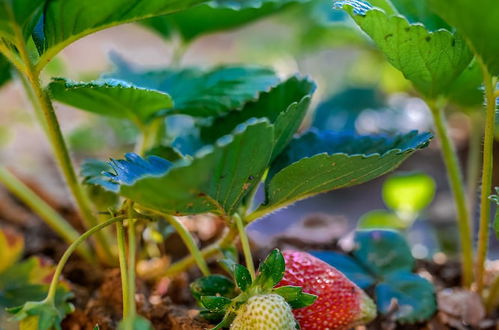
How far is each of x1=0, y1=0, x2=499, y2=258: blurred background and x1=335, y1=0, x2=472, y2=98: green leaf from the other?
28 centimetres

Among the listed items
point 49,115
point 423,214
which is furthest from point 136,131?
point 423,214

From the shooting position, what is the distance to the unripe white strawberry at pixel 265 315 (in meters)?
0.47

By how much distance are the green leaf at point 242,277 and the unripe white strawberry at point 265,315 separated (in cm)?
2

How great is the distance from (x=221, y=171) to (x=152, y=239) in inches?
12.6

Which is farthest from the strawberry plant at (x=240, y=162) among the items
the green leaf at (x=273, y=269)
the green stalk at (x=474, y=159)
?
the green stalk at (x=474, y=159)

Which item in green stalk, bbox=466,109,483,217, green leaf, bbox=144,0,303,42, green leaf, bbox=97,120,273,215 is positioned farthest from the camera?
green stalk, bbox=466,109,483,217

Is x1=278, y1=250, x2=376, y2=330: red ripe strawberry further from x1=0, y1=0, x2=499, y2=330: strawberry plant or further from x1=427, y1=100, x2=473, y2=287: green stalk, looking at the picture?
x1=427, y1=100, x2=473, y2=287: green stalk

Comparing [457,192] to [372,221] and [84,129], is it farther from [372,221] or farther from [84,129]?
[84,129]

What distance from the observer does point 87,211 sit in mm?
651

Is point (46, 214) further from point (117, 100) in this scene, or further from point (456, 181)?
point (456, 181)

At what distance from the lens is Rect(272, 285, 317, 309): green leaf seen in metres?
0.50

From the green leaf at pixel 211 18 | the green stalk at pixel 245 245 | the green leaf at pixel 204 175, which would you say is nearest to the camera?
the green leaf at pixel 204 175

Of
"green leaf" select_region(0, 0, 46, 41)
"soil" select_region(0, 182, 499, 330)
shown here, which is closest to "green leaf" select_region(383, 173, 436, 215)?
"soil" select_region(0, 182, 499, 330)

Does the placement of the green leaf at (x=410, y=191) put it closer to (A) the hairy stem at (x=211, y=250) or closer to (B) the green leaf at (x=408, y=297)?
(B) the green leaf at (x=408, y=297)
